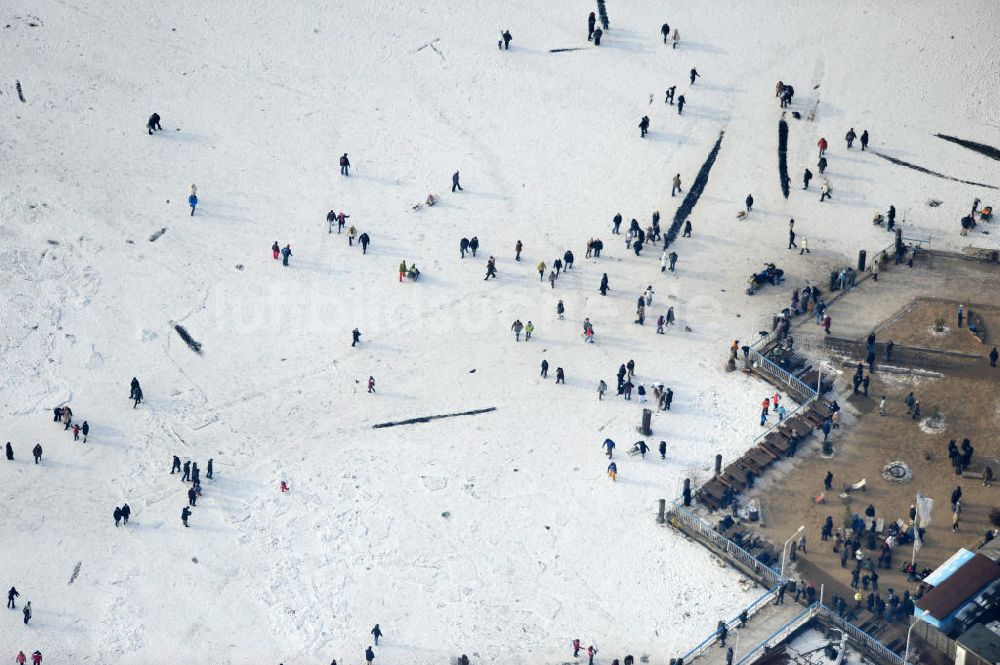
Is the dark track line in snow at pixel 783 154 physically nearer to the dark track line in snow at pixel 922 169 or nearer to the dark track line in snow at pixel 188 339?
the dark track line in snow at pixel 922 169

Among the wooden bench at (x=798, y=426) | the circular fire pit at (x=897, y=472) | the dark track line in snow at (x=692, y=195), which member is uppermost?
the dark track line in snow at (x=692, y=195)

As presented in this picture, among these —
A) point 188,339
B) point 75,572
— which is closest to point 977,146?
→ point 188,339

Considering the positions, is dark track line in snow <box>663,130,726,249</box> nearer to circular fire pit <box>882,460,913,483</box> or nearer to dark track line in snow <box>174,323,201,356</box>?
circular fire pit <box>882,460,913,483</box>

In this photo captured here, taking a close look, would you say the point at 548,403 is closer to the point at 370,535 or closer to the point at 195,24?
the point at 370,535

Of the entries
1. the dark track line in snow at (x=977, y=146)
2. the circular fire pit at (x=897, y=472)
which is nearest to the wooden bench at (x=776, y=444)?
the circular fire pit at (x=897, y=472)

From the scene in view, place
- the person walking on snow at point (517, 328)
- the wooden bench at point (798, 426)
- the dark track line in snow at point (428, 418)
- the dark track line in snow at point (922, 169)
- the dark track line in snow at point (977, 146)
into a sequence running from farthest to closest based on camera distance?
the dark track line in snow at point (977, 146), the dark track line in snow at point (922, 169), the person walking on snow at point (517, 328), the dark track line in snow at point (428, 418), the wooden bench at point (798, 426)

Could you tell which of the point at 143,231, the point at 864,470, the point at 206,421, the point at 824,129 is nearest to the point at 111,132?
the point at 143,231
